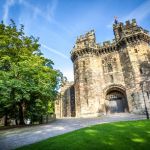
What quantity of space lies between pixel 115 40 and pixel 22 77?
2098 centimetres

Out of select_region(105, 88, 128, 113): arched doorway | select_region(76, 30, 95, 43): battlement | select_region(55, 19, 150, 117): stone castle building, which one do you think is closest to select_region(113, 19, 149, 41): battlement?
select_region(55, 19, 150, 117): stone castle building

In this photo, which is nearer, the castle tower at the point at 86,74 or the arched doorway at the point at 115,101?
the castle tower at the point at 86,74

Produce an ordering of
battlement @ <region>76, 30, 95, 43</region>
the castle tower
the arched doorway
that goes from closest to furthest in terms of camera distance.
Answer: the castle tower
the arched doorway
battlement @ <region>76, 30, 95, 43</region>

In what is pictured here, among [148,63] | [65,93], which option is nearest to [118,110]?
[148,63]

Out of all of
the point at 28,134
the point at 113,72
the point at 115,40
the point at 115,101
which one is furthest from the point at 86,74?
the point at 28,134

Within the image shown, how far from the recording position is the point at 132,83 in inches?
1081

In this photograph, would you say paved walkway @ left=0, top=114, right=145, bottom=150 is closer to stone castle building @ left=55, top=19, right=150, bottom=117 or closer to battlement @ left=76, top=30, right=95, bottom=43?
stone castle building @ left=55, top=19, right=150, bottom=117

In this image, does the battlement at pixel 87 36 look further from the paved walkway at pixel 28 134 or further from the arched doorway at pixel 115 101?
the paved walkway at pixel 28 134

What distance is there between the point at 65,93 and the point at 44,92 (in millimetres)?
20851

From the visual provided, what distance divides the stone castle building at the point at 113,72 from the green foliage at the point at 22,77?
6424 mm

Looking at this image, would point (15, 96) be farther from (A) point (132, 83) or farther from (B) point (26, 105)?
(A) point (132, 83)

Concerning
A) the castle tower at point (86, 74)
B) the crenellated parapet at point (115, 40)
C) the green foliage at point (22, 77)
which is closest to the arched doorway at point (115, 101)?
the castle tower at point (86, 74)

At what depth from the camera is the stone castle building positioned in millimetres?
27266

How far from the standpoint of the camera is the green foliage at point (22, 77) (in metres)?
16.1
